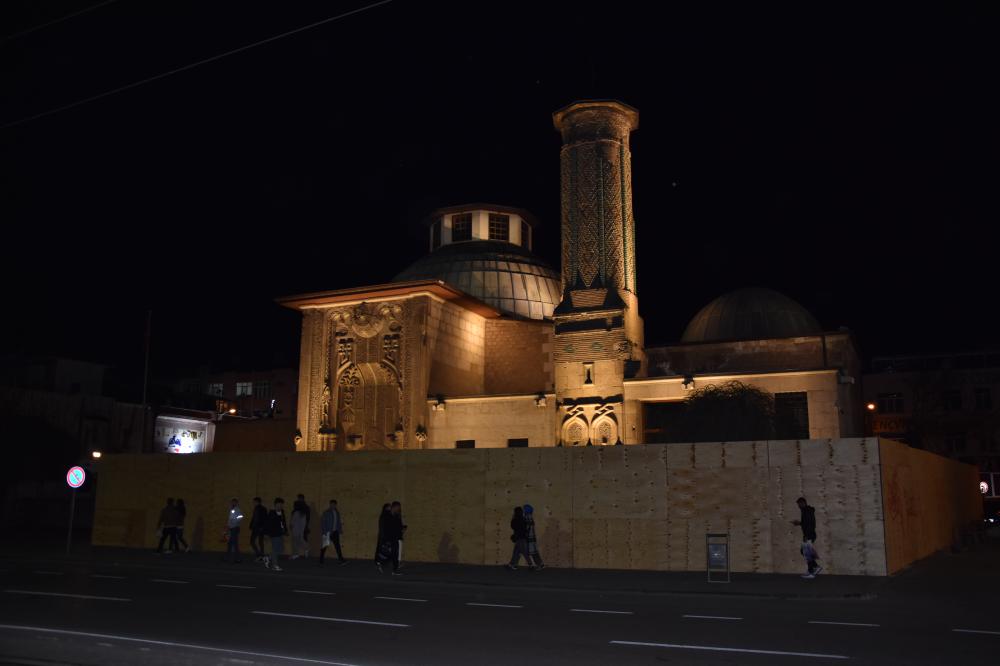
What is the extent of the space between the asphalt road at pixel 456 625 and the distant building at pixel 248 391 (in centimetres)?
5331

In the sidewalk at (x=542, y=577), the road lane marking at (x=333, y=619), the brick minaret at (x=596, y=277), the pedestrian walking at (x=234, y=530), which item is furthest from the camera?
the brick minaret at (x=596, y=277)

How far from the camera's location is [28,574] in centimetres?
1731

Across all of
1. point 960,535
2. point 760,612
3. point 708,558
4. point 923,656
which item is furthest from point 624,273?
point 923,656

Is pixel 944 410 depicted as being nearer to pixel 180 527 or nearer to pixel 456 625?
pixel 180 527

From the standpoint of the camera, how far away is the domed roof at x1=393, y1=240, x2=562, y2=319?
42031 millimetres

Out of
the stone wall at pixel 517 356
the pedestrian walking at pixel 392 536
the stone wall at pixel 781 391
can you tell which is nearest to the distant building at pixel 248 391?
the stone wall at pixel 517 356

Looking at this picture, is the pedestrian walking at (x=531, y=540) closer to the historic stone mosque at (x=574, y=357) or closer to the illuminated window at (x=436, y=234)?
the historic stone mosque at (x=574, y=357)

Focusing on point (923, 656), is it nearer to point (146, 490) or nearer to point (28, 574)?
point (28, 574)

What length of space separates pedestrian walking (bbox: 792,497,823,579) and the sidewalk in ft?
0.76

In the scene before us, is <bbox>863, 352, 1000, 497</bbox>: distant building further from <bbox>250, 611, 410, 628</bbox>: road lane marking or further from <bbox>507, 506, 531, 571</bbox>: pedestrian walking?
<bbox>250, 611, 410, 628</bbox>: road lane marking

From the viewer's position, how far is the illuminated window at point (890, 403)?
5722cm

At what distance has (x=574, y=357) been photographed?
31922 mm

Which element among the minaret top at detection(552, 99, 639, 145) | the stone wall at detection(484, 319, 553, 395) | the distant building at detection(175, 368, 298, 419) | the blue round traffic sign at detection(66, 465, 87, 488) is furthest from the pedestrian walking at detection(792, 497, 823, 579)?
the distant building at detection(175, 368, 298, 419)

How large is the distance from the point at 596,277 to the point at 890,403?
34.8 metres
